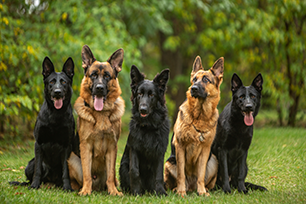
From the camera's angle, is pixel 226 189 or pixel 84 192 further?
pixel 226 189

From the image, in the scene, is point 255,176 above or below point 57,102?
below

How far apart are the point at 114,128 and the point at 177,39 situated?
8488mm

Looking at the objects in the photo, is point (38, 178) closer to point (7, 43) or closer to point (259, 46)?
point (7, 43)

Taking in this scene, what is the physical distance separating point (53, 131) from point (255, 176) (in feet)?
13.3

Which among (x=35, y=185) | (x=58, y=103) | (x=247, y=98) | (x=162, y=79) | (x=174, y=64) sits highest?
(x=174, y=64)

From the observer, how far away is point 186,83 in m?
13.8

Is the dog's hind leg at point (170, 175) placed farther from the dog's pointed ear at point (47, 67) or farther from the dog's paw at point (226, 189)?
the dog's pointed ear at point (47, 67)

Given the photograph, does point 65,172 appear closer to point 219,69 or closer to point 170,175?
point 170,175

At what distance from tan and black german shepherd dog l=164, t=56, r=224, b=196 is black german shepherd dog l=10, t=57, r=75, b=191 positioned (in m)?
1.71

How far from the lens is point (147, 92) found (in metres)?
4.64

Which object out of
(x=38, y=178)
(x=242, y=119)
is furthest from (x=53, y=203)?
(x=242, y=119)

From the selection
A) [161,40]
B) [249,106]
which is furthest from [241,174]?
[161,40]

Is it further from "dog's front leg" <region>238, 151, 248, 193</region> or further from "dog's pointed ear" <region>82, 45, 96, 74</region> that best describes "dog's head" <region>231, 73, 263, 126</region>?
"dog's pointed ear" <region>82, 45, 96, 74</region>

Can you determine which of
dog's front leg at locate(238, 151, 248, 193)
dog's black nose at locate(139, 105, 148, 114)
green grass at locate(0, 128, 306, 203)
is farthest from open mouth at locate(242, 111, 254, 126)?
dog's black nose at locate(139, 105, 148, 114)
